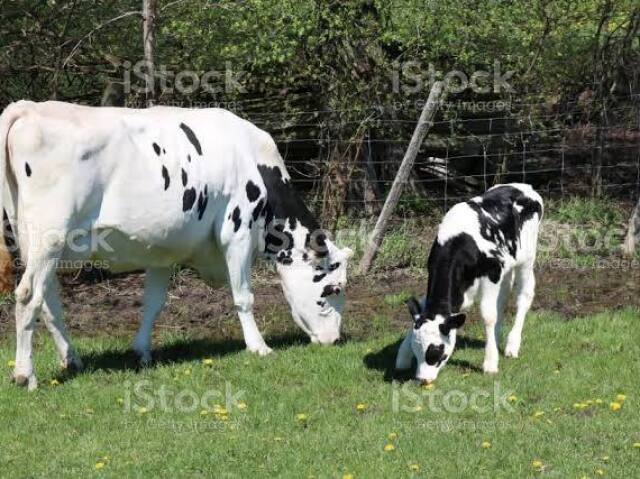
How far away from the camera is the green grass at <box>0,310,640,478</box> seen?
23.1ft

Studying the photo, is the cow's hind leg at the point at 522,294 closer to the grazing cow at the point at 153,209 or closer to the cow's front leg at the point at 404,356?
the cow's front leg at the point at 404,356

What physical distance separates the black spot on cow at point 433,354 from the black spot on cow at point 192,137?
272cm

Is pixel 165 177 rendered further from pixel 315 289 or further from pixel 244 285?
pixel 315 289

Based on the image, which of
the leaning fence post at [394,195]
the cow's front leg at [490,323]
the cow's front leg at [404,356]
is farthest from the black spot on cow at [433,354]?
the leaning fence post at [394,195]

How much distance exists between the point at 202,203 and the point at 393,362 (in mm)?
2192

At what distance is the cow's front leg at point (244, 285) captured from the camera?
1015 centimetres

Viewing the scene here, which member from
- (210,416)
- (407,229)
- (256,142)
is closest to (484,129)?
(407,229)

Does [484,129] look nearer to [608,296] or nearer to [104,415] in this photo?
[608,296]

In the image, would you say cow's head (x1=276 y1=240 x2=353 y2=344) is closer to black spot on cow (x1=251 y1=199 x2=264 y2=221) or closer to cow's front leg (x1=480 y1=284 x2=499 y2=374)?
black spot on cow (x1=251 y1=199 x2=264 y2=221)

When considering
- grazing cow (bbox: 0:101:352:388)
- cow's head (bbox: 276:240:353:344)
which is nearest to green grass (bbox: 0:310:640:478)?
cow's head (bbox: 276:240:353:344)

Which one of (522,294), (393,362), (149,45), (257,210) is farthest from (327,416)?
(149,45)

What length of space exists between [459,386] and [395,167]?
7.73m

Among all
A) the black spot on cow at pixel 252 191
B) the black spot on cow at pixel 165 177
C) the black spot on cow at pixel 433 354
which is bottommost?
the black spot on cow at pixel 433 354

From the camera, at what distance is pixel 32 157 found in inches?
344
